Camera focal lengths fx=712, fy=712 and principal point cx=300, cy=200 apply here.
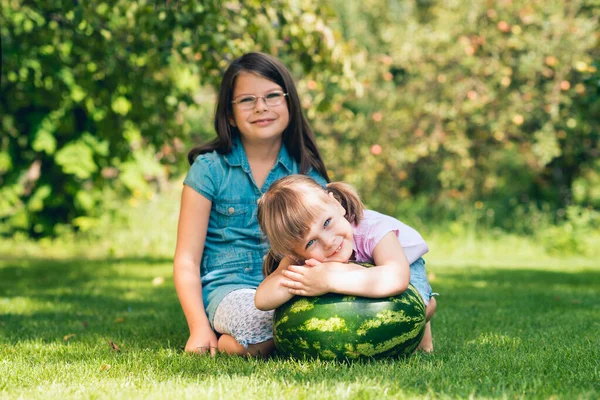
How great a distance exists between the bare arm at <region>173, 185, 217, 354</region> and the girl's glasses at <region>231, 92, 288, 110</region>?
1.92 ft

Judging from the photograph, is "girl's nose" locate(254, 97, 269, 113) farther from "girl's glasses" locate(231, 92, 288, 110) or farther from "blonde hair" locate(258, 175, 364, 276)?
"blonde hair" locate(258, 175, 364, 276)

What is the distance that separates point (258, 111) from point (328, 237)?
3.67 feet

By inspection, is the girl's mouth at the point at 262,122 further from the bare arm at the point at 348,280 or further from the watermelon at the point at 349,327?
the watermelon at the point at 349,327

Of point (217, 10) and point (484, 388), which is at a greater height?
point (217, 10)

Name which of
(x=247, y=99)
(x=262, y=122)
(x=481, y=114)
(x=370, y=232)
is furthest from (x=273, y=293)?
(x=481, y=114)

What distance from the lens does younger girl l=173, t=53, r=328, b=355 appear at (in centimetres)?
406

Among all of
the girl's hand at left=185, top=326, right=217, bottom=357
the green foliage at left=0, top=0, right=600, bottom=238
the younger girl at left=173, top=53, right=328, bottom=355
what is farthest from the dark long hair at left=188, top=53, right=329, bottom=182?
the green foliage at left=0, top=0, right=600, bottom=238

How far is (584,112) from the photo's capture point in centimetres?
1121

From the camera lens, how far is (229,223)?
4.23 m

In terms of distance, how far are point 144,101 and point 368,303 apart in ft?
16.9

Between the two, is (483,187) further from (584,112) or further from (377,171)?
(584,112)

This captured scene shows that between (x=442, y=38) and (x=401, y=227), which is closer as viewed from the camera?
(x=401, y=227)

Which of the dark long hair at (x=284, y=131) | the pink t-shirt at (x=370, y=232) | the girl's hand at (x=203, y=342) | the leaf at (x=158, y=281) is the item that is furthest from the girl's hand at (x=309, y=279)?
the leaf at (x=158, y=281)

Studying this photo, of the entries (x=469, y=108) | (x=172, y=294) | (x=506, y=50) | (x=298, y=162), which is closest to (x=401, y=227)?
(x=298, y=162)
